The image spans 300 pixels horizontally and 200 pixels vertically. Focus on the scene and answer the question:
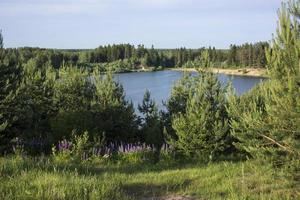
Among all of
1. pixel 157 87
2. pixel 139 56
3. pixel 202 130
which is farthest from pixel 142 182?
pixel 139 56

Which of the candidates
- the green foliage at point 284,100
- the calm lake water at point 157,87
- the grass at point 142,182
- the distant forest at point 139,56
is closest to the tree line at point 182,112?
the green foliage at point 284,100

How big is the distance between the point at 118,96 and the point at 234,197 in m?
10.2

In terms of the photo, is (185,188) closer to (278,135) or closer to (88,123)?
(278,135)

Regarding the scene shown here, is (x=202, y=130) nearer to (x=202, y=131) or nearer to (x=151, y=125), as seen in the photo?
(x=202, y=131)

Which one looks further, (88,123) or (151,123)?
(151,123)

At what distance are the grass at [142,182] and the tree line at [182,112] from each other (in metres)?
0.62

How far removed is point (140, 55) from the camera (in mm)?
154750

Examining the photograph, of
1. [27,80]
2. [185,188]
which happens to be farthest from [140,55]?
[185,188]

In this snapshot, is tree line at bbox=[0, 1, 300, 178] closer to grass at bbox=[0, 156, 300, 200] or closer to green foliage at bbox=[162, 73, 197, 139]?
green foliage at bbox=[162, 73, 197, 139]

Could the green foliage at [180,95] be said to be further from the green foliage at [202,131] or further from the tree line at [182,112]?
the green foliage at [202,131]

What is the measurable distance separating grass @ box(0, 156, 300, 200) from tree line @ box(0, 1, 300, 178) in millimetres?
625

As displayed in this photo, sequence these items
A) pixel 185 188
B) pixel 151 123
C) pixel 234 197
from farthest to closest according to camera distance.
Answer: pixel 151 123
pixel 185 188
pixel 234 197

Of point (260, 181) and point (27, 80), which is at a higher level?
point (27, 80)

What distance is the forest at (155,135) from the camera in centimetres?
722
